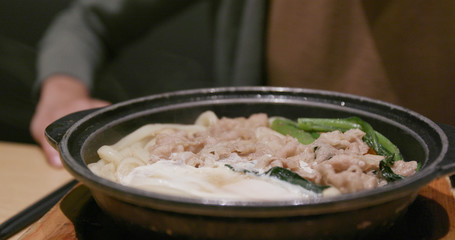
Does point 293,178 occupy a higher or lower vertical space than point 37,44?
higher

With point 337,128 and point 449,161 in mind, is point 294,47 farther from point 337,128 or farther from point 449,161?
point 449,161

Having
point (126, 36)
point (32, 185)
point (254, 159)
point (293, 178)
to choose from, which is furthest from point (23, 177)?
point (126, 36)

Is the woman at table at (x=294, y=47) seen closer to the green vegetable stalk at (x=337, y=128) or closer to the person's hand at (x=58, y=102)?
the person's hand at (x=58, y=102)

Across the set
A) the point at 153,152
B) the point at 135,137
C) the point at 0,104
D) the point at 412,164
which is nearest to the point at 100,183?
the point at 153,152

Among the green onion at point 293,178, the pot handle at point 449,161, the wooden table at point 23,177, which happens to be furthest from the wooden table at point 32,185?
the green onion at point 293,178

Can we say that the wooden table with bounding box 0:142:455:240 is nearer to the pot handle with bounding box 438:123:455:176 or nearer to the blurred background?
the pot handle with bounding box 438:123:455:176
